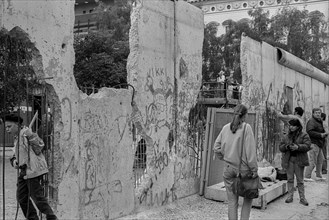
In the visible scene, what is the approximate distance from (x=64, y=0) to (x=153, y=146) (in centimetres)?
293

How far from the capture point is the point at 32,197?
16.9 feet

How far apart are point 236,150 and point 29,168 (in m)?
2.66

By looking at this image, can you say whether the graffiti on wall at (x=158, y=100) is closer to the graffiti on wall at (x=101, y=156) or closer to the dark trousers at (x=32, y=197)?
the graffiti on wall at (x=101, y=156)

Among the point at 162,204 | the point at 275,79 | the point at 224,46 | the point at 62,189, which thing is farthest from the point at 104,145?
the point at 224,46

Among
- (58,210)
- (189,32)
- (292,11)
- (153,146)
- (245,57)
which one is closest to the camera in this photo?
(58,210)

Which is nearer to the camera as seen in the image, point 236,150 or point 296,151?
point 236,150

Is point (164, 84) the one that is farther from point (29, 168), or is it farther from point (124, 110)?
point (29, 168)

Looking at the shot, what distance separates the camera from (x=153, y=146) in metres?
7.13

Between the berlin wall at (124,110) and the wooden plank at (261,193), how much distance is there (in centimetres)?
36

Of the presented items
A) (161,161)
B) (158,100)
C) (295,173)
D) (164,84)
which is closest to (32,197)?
(161,161)

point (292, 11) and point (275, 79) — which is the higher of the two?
point (292, 11)

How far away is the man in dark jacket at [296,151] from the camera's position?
819cm

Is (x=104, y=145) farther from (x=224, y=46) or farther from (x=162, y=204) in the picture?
(x=224, y=46)

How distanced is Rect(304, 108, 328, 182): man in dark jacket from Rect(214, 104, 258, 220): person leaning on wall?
225 inches
